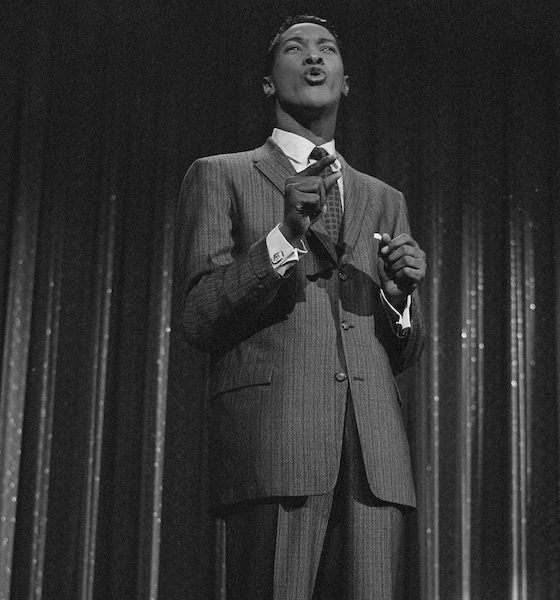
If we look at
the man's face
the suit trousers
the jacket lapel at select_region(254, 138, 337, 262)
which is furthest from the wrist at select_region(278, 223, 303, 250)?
the man's face

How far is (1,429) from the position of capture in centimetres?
299

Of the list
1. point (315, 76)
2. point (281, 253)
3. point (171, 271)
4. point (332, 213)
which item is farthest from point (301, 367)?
point (171, 271)

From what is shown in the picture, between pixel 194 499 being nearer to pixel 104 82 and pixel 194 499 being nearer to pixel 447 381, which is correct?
pixel 447 381

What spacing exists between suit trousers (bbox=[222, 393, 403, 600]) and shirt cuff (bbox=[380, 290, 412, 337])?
0.17m

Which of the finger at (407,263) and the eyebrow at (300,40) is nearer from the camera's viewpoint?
the finger at (407,263)

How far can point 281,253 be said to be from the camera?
58.6 inches

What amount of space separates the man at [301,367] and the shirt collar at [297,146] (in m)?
0.04

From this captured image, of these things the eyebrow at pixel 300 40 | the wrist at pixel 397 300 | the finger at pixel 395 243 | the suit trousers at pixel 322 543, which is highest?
the eyebrow at pixel 300 40

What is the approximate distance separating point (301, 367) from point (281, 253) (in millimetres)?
171

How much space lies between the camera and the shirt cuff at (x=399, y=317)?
1612 millimetres

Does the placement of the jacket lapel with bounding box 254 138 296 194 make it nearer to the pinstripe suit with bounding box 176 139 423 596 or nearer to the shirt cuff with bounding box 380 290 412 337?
the pinstripe suit with bounding box 176 139 423 596

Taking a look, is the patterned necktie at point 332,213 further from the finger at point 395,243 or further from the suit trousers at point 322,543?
the suit trousers at point 322,543

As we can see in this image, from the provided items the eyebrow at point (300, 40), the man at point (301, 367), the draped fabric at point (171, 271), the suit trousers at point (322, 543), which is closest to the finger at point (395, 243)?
the man at point (301, 367)

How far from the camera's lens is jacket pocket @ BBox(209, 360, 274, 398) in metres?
1.52
